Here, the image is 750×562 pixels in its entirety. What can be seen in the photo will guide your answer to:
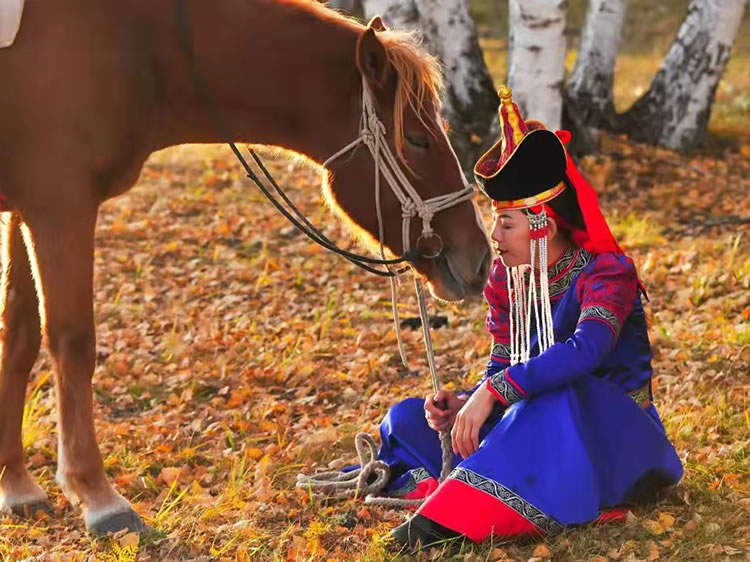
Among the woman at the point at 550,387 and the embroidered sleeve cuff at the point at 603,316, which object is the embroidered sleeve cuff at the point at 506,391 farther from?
the embroidered sleeve cuff at the point at 603,316

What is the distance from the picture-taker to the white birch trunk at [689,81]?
28.8ft

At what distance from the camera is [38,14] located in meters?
3.23

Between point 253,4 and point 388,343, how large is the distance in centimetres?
249

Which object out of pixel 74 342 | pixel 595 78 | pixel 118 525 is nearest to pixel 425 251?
pixel 74 342

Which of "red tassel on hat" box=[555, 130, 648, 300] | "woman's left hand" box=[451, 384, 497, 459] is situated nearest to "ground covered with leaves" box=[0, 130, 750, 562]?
"woman's left hand" box=[451, 384, 497, 459]

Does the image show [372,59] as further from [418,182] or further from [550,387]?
[550,387]

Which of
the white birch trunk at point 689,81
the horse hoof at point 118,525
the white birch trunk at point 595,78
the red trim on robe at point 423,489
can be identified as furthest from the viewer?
the white birch trunk at point 595,78

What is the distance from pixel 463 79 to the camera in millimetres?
8156

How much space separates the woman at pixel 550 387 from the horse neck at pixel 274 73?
560 mm

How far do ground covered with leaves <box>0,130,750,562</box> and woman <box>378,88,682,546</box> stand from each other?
0.40 ft

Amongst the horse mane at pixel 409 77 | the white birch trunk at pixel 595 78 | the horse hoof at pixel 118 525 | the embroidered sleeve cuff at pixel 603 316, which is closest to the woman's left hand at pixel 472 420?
the embroidered sleeve cuff at pixel 603 316

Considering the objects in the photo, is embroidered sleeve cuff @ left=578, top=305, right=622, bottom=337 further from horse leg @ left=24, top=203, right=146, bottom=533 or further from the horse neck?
horse leg @ left=24, top=203, right=146, bottom=533

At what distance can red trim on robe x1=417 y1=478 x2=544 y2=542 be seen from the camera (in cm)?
302

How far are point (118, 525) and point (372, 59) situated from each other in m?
1.77
